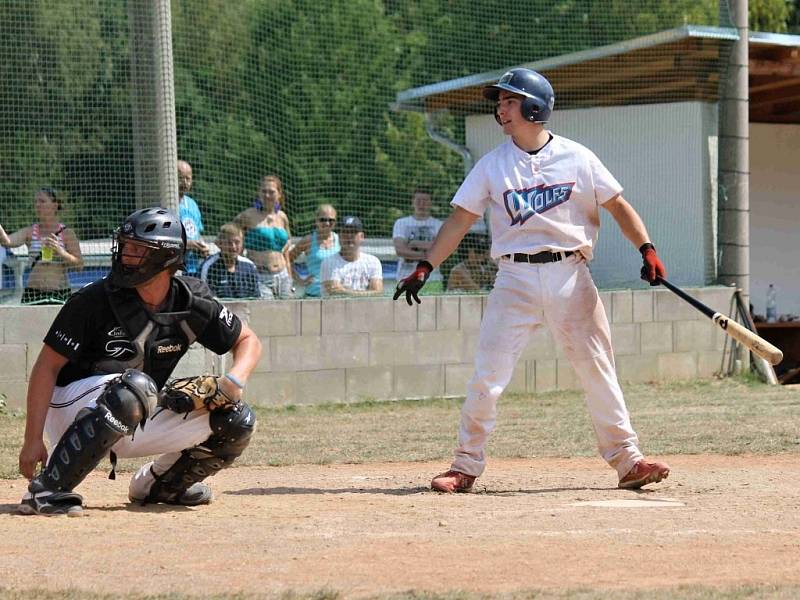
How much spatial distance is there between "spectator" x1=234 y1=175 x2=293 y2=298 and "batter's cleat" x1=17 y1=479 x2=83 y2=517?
19.3ft

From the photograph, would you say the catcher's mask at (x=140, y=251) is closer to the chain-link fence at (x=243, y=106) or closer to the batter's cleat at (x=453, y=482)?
the batter's cleat at (x=453, y=482)

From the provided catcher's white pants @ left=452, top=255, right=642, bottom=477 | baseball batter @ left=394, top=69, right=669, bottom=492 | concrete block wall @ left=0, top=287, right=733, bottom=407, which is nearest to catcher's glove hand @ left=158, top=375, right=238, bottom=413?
baseball batter @ left=394, top=69, right=669, bottom=492

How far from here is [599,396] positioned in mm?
6465

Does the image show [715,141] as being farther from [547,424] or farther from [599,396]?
[599,396]

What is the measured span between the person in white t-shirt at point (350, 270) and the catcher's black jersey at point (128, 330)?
5851mm

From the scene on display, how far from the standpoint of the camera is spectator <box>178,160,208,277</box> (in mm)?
10914

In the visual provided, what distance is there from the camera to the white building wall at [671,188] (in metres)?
13.5

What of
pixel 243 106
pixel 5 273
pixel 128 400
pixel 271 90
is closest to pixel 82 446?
pixel 128 400

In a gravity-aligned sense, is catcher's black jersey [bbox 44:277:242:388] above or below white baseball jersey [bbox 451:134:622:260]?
below

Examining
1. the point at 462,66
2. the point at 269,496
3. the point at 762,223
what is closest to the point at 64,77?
the point at 462,66

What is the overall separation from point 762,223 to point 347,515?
37.8 feet

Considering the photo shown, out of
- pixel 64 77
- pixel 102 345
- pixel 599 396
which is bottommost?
pixel 599 396

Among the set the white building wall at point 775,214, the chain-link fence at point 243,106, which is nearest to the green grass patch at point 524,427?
the chain-link fence at point 243,106

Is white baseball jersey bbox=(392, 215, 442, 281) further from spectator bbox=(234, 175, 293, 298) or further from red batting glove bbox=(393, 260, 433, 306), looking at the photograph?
red batting glove bbox=(393, 260, 433, 306)
